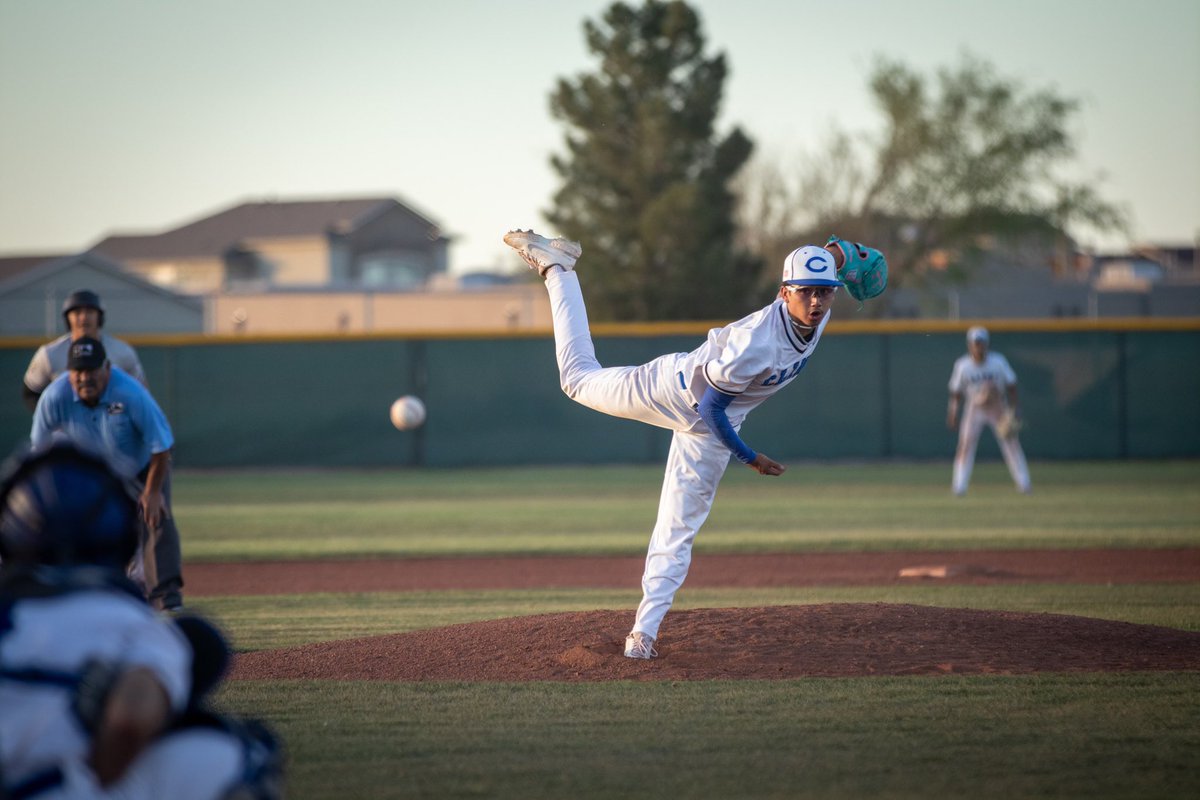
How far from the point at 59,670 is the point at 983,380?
17.2 meters

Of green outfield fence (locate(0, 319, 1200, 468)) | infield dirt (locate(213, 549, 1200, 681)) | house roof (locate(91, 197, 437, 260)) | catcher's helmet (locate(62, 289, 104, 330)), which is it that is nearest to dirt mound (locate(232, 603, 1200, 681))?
infield dirt (locate(213, 549, 1200, 681))

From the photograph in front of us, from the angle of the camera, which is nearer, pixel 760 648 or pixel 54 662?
pixel 54 662

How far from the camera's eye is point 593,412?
2505 cm

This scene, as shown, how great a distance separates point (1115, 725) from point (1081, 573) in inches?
250

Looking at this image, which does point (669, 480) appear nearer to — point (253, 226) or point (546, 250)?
point (546, 250)

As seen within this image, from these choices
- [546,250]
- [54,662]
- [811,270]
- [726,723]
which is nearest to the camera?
[54,662]

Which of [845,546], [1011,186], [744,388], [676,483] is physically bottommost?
[845,546]

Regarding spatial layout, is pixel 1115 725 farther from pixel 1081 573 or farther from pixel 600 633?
pixel 1081 573

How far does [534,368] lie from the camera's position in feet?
83.8

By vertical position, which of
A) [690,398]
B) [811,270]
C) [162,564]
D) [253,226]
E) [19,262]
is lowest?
[162,564]

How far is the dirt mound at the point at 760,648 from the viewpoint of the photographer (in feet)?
22.8

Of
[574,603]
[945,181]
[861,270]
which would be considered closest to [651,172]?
[945,181]

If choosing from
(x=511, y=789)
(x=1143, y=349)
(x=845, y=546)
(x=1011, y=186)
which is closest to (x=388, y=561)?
(x=845, y=546)

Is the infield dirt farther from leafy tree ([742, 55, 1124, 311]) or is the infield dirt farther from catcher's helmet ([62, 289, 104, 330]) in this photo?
leafy tree ([742, 55, 1124, 311])
